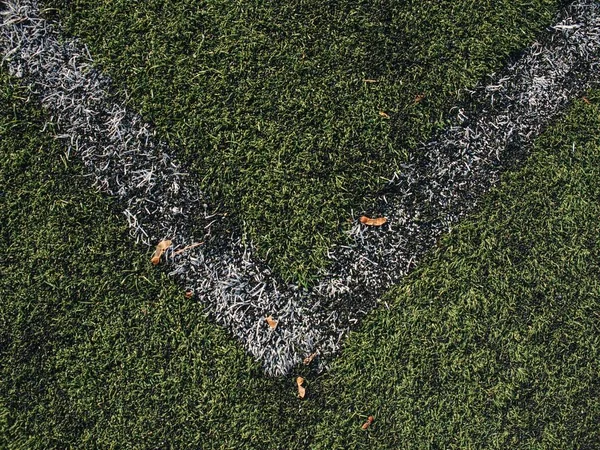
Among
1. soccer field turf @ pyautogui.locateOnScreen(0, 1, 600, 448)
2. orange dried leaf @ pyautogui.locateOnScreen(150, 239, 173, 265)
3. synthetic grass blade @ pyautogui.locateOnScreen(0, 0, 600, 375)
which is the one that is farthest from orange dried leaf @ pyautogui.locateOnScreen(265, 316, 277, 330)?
orange dried leaf @ pyautogui.locateOnScreen(150, 239, 173, 265)

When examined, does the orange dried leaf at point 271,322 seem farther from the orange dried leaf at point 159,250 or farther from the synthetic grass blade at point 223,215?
the orange dried leaf at point 159,250

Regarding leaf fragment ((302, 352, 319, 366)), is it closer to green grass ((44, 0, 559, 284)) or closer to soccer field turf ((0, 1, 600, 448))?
soccer field turf ((0, 1, 600, 448))

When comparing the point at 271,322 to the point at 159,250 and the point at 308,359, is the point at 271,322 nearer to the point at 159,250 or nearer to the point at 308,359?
the point at 308,359

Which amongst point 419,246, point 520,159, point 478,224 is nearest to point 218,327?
point 419,246

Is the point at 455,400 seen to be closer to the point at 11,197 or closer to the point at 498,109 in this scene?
the point at 498,109

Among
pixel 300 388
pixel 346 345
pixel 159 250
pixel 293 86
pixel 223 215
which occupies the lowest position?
pixel 300 388

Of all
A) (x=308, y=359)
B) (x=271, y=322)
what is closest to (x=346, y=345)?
(x=308, y=359)
